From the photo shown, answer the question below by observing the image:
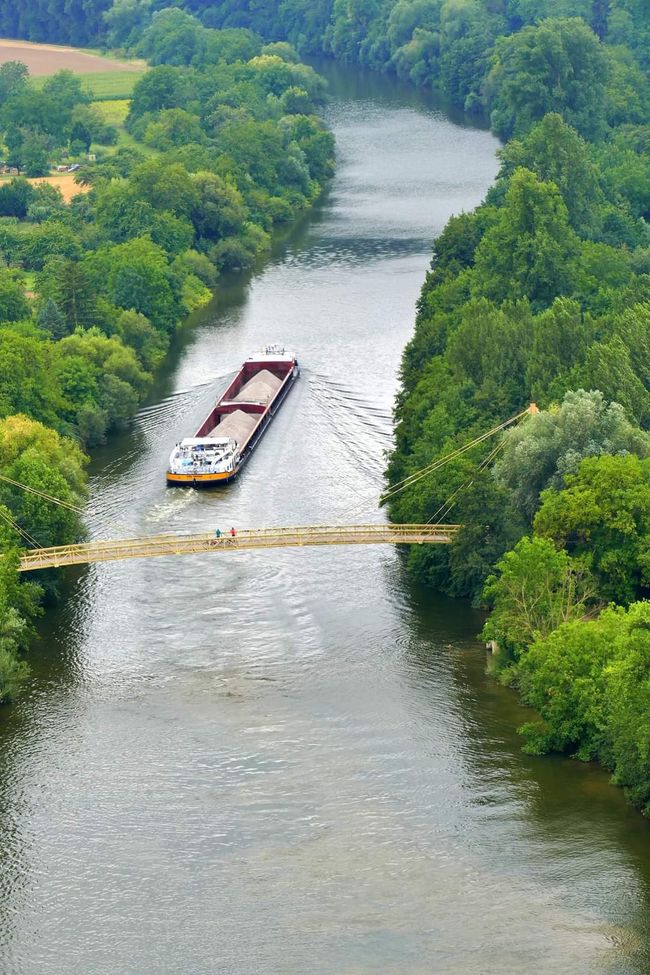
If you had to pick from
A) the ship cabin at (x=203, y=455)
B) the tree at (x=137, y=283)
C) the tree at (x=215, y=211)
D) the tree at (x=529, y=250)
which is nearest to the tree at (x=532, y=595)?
the ship cabin at (x=203, y=455)

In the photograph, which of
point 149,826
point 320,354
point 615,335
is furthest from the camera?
point 320,354

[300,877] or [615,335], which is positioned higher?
[615,335]

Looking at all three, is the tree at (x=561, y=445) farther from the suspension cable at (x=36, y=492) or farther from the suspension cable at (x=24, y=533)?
the suspension cable at (x=24, y=533)

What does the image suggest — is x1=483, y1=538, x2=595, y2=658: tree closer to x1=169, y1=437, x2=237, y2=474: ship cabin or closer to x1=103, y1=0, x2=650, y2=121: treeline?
x1=169, y1=437, x2=237, y2=474: ship cabin

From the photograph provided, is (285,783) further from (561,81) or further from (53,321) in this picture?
(561,81)

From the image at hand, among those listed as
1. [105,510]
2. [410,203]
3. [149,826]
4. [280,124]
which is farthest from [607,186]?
[149,826]

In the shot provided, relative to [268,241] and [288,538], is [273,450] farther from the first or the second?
[268,241]

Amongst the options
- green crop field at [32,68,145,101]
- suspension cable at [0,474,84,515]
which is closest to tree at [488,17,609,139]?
green crop field at [32,68,145,101]
